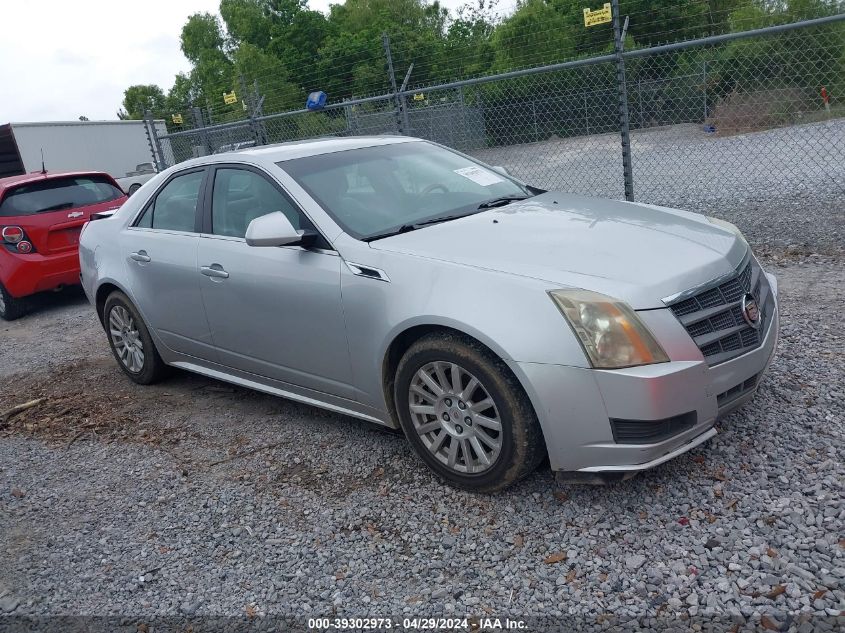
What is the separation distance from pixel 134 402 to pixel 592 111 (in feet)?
31.5

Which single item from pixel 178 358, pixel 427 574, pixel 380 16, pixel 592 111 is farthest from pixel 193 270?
pixel 380 16

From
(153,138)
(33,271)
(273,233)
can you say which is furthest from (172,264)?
(153,138)

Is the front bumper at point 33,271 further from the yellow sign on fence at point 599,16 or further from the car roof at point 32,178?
the yellow sign on fence at point 599,16

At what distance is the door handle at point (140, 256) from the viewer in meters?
5.22

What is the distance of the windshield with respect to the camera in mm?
4129

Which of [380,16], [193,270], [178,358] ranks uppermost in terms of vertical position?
[380,16]

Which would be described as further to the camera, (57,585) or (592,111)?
(592,111)

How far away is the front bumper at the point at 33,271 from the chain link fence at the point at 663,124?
10.8 feet

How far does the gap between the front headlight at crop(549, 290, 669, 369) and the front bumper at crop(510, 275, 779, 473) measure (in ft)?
0.13

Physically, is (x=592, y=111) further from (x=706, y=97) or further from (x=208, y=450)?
(x=208, y=450)

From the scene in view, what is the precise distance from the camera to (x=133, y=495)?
408 cm

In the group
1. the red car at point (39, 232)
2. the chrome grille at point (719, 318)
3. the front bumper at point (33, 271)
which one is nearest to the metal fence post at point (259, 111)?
the red car at point (39, 232)

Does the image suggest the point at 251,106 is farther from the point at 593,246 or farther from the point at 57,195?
the point at 593,246

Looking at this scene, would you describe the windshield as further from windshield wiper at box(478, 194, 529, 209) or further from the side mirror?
the side mirror
